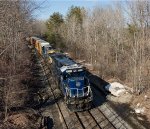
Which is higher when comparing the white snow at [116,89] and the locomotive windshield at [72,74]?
the locomotive windshield at [72,74]

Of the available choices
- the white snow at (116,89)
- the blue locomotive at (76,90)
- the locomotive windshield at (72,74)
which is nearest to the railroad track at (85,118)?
the blue locomotive at (76,90)

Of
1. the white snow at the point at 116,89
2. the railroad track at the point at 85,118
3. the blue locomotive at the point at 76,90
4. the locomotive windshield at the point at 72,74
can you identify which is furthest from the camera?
the white snow at the point at 116,89

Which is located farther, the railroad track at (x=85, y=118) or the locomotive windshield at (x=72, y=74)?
the locomotive windshield at (x=72, y=74)

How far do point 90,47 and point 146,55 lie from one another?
1865 centimetres

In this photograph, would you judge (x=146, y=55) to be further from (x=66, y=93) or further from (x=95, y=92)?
(x=66, y=93)

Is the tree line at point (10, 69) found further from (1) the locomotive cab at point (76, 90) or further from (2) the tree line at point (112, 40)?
(2) the tree line at point (112, 40)

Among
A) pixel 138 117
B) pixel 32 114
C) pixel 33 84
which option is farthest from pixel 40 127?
pixel 33 84

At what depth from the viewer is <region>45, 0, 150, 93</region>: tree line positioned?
86.2 ft

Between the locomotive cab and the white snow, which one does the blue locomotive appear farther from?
the white snow

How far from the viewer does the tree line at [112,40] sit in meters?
26.3

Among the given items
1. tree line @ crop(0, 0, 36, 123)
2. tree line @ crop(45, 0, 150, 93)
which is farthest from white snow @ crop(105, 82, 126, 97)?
tree line @ crop(0, 0, 36, 123)

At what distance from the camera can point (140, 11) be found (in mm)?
26078

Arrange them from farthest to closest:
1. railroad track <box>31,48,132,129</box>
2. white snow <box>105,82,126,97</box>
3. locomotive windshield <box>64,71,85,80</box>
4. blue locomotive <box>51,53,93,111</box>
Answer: white snow <box>105,82,126,97</box> < locomotive windshield <box>64,71,85,80</box> < blue locomotive <box>51,53,93,111</box> < railroad track <box>31,48,132,129</box>

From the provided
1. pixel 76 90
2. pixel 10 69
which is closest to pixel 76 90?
pixel 76 90
